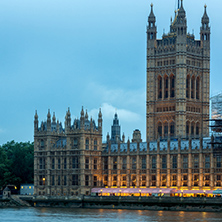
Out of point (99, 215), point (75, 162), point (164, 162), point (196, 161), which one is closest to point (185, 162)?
point (196, 161)

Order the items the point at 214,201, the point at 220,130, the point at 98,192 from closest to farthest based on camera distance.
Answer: the point at 214,201, the point at 220,130, the point at 98,192

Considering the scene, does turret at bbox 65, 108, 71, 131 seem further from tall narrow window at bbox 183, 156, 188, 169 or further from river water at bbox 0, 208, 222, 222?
tall narrow window at bbox 183, 156, 188, 169

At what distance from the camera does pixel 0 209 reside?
182 m

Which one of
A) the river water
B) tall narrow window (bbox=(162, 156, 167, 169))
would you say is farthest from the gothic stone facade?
the river water

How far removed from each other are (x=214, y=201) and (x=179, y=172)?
61.4ft

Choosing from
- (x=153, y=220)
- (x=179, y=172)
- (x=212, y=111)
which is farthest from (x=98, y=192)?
(x=153, y=220)

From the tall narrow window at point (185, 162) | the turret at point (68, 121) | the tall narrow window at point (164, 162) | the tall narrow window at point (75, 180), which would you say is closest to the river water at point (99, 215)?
the tall narrow window at point (75, 180)

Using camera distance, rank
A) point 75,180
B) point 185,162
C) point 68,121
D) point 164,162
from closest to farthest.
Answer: point 185,162 < point 164,162 < point 75,180 < point 68,121

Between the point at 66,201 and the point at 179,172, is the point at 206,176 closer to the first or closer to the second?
the point at 179,172

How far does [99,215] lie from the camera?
160 meters

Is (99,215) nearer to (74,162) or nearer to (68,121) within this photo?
(74,162)

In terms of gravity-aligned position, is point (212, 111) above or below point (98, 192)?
Answer: above

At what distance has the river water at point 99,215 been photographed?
150875 mm

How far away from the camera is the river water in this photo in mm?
150875
